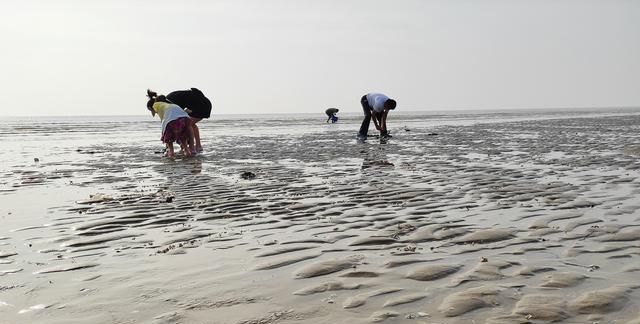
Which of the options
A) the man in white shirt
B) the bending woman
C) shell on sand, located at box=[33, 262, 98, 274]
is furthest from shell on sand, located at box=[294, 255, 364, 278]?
the man in white shirt

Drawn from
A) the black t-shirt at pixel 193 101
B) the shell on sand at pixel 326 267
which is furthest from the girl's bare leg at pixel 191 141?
the shell on sand at pixel 326 267

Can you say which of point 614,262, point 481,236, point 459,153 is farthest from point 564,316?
point 459,153

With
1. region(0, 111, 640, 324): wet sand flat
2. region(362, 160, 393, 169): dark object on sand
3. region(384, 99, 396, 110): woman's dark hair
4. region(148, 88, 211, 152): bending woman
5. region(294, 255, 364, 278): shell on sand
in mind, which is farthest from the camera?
region(384, 99, 396, 110): woman's dark hair

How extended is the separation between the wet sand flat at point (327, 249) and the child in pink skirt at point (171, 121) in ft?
13.7

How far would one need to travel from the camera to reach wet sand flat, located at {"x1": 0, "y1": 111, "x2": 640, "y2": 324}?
3.04 m

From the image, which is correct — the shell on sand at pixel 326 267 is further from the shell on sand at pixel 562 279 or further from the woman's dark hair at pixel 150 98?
the woman's dark hair at pixel 150 98

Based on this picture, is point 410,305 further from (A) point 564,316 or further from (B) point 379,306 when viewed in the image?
(A) point 564,316

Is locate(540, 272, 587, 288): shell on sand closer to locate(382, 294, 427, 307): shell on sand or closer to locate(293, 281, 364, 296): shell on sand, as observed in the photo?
locate(382, 294, 427, 307): shell on sand

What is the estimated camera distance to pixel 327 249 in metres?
4.43

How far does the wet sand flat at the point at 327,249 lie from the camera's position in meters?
3.04

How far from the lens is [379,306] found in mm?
3061

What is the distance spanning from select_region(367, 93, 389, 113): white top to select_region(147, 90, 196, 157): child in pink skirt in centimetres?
761

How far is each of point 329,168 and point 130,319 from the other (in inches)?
316

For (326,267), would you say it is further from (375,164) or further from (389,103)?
(389,103)
